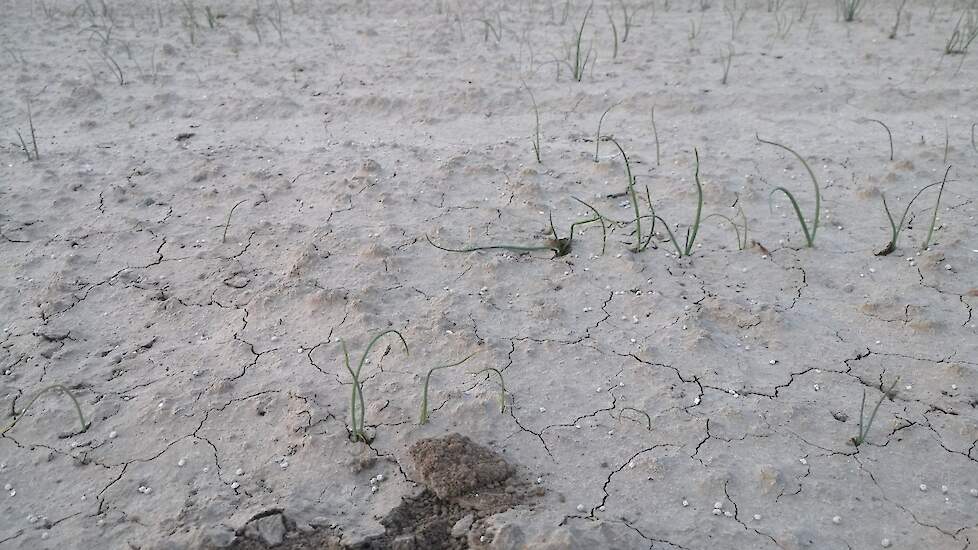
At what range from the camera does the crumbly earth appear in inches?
84.6

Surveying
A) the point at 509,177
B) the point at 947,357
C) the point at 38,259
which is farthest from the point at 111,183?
the point at 947,357

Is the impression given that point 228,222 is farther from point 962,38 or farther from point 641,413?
point 962,38

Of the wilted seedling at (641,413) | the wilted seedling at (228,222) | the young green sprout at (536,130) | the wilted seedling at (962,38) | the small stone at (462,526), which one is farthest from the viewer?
the wilted seedling at (962,38)

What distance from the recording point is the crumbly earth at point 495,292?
84.6 inches

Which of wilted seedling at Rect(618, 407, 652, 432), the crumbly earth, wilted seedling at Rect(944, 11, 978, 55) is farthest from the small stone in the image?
wilted seedling at Rect(944, 11, 978, 55)

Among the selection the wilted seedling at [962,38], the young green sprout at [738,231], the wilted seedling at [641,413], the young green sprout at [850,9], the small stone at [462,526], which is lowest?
the small stone at [462,526]

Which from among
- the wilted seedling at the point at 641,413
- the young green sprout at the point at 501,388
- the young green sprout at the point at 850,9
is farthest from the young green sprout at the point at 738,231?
the young green sprout at the point at 850,9

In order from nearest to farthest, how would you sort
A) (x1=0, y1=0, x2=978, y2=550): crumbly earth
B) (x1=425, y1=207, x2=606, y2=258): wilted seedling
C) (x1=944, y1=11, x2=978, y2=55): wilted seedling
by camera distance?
(x1=0, y1=0, x2=978, y2=550): crumbly earth < (x1=425, y1=207, x2=606, y2=258): wilted seedling < (x1=944, y1=11, x2=978, y2=55): wilted seedling

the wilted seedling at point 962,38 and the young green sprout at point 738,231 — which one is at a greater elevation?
the wilted seedling at point 962,38

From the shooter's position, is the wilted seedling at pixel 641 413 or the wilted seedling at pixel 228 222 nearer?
the wilted seedling at pixel 641 413

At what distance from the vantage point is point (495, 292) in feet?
9.70

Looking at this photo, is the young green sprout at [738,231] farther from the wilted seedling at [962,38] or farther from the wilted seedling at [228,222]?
the wilted seedling at [962,38]

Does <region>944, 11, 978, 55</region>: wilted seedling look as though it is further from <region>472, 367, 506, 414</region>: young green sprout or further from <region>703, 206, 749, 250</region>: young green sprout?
<region>472, 367, 506, 414</region>: young green sprout

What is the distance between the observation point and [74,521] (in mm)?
2084
